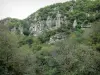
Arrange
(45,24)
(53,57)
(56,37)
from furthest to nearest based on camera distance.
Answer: (45,24), (56,37), (53,57)

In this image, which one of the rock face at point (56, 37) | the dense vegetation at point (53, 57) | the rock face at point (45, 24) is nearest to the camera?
the dense vegetation at point (53, 57)

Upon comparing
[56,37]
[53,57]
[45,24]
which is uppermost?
[45,24]

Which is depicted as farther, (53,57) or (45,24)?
(45,24)

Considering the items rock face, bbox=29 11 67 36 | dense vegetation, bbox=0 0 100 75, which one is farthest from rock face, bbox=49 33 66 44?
rock face, bbox=29 11 67 36

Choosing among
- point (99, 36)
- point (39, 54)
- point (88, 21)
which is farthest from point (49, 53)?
point (88, 21)

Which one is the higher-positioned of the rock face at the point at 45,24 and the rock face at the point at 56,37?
the rock face at the point at 45,24

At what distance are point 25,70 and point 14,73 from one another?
259 cm

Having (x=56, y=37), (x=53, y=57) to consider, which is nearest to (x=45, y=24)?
(x=56, y=37)

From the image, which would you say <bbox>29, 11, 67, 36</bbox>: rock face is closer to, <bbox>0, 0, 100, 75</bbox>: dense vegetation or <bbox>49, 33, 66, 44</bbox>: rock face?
<bbox>49, 33, 66, 44</bbox>: rock face

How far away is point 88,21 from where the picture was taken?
257 ft

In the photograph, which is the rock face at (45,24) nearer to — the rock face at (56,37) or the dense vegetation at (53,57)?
the rock face at (56,37)

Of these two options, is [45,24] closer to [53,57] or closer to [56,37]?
[56,37]

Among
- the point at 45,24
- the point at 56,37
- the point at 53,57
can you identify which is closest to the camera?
the point at 53,57

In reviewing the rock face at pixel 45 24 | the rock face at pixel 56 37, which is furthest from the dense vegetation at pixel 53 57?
the rock face at pixel 45 24
